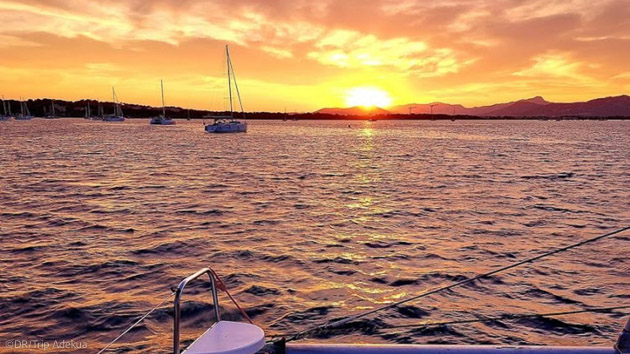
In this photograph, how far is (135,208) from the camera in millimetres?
20875

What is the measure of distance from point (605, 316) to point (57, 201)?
22539mm

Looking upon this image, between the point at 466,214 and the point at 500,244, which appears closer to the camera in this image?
the point at 500,244

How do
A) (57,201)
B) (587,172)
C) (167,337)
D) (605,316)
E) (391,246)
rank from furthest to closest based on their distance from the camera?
(587,172) → (57,201) → (391,246) → (605,316) → (167,337)

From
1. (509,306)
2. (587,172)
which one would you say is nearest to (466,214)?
(509,306)

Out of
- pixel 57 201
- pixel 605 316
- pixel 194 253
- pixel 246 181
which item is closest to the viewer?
pixel 605 316

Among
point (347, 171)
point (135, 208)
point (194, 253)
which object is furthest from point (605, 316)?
point (347, 171)

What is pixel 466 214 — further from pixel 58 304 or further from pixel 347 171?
pixel 347 171

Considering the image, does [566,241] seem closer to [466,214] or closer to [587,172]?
[466,214]

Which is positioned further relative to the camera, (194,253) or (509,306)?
(194,253)

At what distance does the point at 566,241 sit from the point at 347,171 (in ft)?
80.1

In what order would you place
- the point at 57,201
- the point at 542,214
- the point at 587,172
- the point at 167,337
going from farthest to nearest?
the point at 587,172
the point at 57,201
the point at 542,214
the point at 167,337

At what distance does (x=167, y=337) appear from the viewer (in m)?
8.57

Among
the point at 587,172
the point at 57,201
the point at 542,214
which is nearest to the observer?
the point at 542,214

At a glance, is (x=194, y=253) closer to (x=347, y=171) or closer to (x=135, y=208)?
(x=135, y=208)
